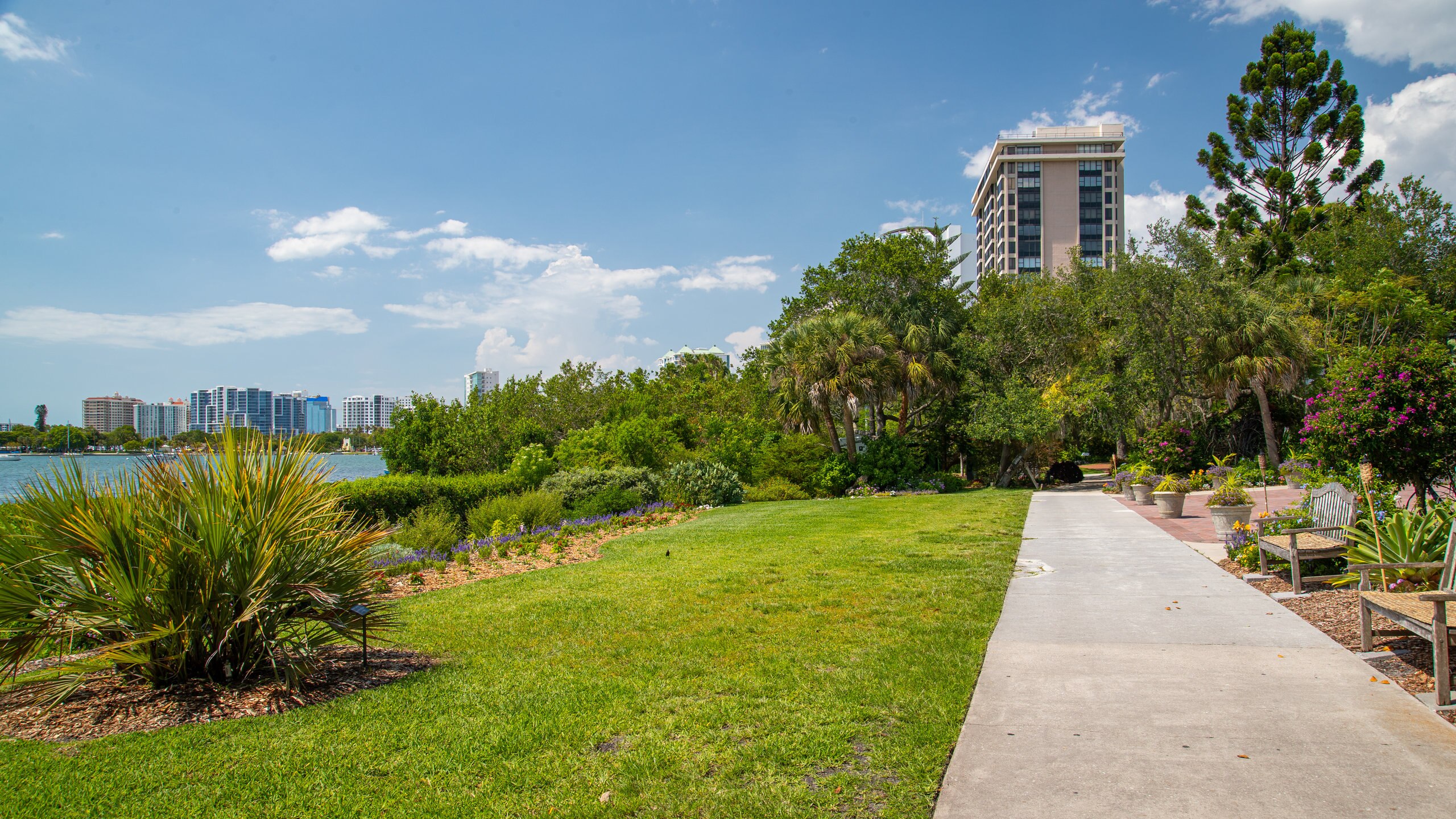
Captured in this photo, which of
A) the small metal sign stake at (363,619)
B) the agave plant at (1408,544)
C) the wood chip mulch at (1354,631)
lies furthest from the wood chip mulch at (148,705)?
A: the agave plant at (1408,544)

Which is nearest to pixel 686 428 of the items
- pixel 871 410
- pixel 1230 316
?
pixel 871 410

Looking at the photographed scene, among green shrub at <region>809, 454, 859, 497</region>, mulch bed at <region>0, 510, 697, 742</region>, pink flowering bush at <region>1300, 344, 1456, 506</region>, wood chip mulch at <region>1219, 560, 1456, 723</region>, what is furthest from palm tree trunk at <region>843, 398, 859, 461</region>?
mulch bed at <region>0, 510, 697, 742</region>

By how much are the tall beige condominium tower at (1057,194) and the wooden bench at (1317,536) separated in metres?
92.9

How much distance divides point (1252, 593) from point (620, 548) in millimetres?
8096

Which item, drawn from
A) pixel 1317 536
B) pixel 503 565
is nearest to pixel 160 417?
pixel 503 565

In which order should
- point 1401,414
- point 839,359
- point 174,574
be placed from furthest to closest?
point 839,359 < point 1401,414 < point 174,574

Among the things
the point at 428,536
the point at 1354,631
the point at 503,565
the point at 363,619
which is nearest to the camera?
the point at 363,619

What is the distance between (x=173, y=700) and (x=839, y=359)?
22.4 meters

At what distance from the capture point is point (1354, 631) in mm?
5773

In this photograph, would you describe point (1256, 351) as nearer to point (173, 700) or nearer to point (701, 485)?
point (701, 485)

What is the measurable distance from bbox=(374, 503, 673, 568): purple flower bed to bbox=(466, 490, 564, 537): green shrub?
0.25 meters

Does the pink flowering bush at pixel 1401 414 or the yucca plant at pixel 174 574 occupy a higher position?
the pink flowering bush at pixel 1401 414

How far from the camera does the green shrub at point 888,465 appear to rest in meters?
25.4

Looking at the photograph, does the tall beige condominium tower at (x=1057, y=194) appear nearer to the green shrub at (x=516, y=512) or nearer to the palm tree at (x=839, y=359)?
the palm tree at (x=839, y=359)
